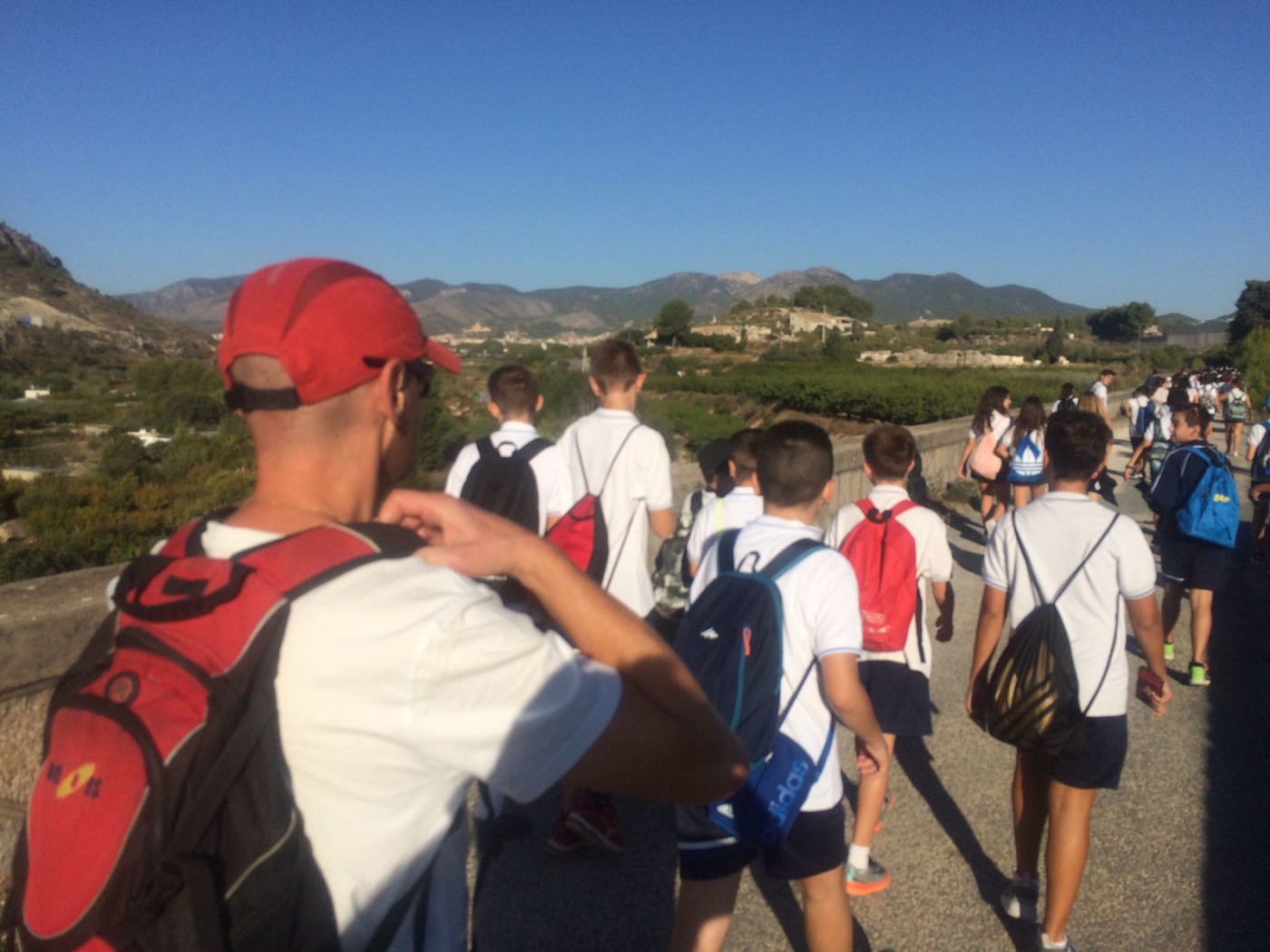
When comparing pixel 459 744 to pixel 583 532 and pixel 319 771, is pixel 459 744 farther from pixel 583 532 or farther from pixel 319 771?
pixel 583 532

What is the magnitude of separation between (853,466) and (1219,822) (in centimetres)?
426

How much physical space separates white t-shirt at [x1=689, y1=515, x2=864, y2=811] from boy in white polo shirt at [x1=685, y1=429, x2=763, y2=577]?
0.90m

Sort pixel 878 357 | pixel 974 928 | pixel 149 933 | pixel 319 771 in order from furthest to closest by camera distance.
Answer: pixel 878 357 → pixel 974 928 → pixel 319 771 → pixel 149 933

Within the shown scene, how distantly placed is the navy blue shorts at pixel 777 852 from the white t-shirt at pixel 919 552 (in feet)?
3.60

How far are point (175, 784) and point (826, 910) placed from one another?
90.5 inches

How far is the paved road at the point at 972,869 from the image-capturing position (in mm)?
3293

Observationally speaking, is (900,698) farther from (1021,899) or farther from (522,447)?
(522,447)

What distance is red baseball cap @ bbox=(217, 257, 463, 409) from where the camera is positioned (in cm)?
121

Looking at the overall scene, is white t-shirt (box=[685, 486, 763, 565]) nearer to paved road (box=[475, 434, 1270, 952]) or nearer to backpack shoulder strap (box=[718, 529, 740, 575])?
backpack shoulder strap (box=[718, 529, 740, 575])

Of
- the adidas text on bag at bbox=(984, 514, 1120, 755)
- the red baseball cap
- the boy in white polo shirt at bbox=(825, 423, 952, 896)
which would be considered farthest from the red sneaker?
the red baseball cap

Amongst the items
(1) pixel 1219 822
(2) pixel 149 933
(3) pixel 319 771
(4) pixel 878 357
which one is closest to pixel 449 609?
(3) pixel 319 771

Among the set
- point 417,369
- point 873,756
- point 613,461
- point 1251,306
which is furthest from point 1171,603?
point 1251,306

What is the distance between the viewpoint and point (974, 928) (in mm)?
3359

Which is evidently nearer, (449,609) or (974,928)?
(449,609)
